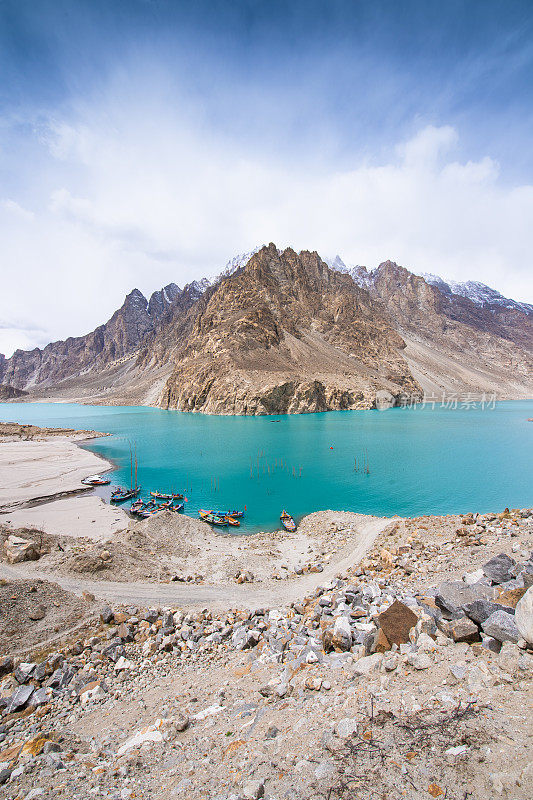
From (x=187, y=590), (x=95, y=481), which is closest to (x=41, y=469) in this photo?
(x=95, y=481)

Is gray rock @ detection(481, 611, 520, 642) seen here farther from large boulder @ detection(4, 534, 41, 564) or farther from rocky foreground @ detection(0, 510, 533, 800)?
large boulder @ detection(4, 534, 41, 564)

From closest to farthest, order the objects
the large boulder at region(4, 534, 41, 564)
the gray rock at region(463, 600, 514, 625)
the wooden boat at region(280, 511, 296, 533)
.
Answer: the gray rock at region(463, 600, 514, 625) → the large boulder at region(4, 534, 41, 564) → the wooden boat at region(280, 511, 296, 533)

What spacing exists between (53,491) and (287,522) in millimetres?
29834

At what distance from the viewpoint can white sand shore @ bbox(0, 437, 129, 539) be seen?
100ft

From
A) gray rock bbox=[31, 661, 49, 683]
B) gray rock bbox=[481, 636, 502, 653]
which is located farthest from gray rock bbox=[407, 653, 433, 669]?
gray rock bbox=[31, 661, 49, 683]

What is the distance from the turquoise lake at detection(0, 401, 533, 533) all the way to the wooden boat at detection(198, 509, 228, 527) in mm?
1783

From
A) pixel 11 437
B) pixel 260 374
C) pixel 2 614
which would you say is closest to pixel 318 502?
pixel 2 614

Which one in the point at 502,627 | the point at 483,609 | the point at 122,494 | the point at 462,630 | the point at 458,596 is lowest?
the point at 122,494

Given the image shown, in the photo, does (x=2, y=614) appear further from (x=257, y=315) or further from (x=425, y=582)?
(x=257, y=315)

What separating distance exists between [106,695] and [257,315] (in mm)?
169298

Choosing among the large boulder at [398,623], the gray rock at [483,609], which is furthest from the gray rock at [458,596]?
the large boulder at [398,623]

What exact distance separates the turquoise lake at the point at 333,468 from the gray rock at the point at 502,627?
2462 centimetres

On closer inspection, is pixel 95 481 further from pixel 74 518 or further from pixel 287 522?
pixel 287 522

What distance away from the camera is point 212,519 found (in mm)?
30953
